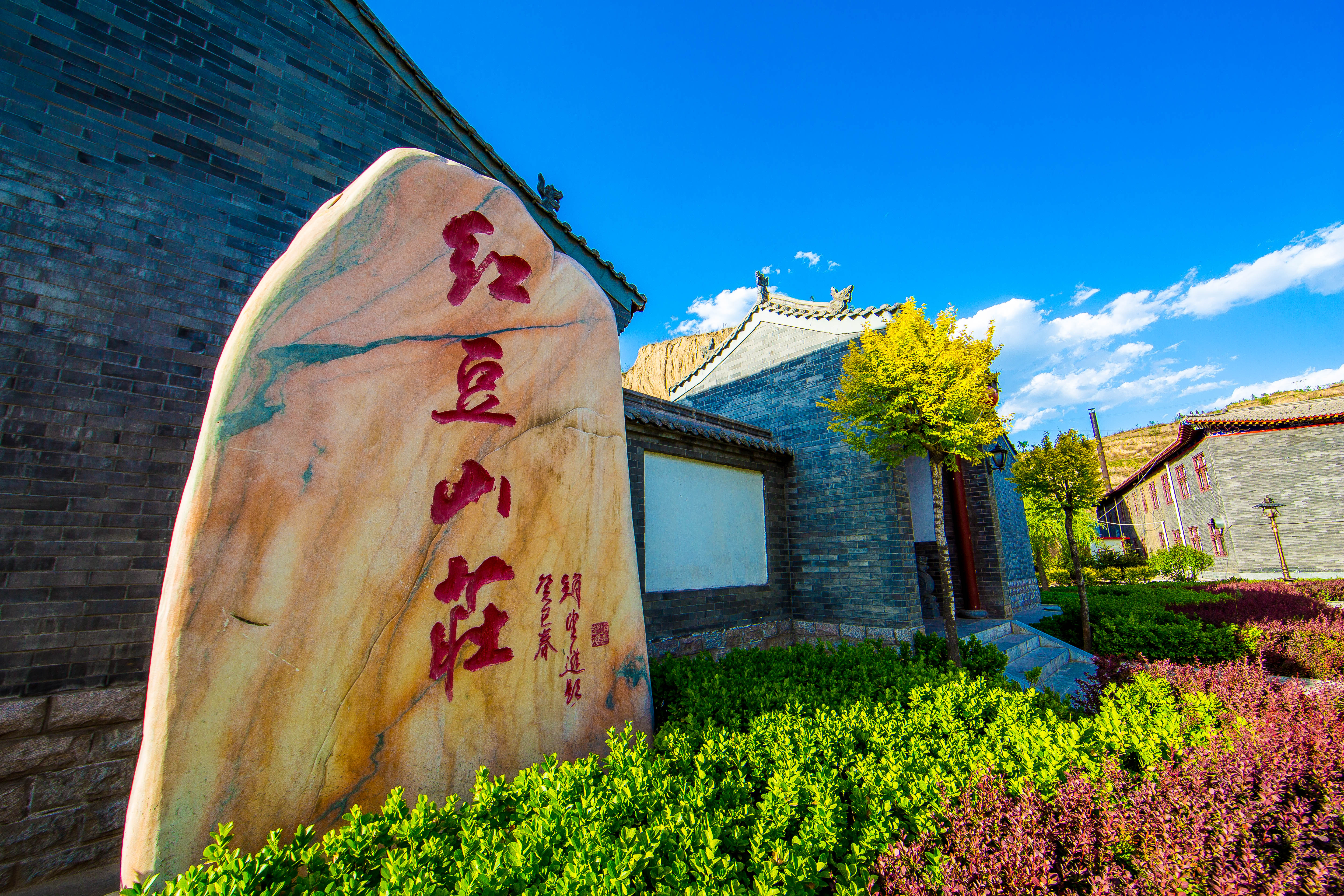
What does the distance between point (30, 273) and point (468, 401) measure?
3.33m

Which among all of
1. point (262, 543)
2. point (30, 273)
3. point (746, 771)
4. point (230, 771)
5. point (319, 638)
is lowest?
point (746, 771)

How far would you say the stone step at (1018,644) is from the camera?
8414mm

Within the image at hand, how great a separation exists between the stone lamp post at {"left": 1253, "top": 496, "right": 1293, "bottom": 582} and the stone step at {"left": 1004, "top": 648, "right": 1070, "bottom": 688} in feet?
46.4

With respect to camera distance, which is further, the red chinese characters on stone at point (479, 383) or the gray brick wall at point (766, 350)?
the gray brick wall at point (766, 350)

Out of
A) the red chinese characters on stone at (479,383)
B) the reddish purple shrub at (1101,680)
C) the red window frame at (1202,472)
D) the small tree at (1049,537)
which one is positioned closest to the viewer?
the red chinese characters on stone at (479,383)

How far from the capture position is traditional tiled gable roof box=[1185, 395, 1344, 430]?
17906mm

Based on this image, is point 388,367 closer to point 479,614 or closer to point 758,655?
point 479,614

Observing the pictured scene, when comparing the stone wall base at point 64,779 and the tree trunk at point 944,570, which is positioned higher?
the tree trunk at point 944,570

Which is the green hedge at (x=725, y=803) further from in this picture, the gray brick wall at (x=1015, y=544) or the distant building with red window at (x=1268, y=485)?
the distant building with red window at (x=1268, y=485)

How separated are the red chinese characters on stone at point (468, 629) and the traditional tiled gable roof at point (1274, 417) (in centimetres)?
2643

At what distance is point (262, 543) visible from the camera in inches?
84.2

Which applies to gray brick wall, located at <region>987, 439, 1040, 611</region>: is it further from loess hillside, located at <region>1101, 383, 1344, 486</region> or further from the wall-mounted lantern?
loess hillside, located at <region>1101, 383, 1344, 486</region>

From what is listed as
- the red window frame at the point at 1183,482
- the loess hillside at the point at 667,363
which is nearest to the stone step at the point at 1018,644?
the red window frame at the point at 1183,482

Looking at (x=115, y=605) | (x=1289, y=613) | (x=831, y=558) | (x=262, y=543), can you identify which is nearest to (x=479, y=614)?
(x=262, y=543)
